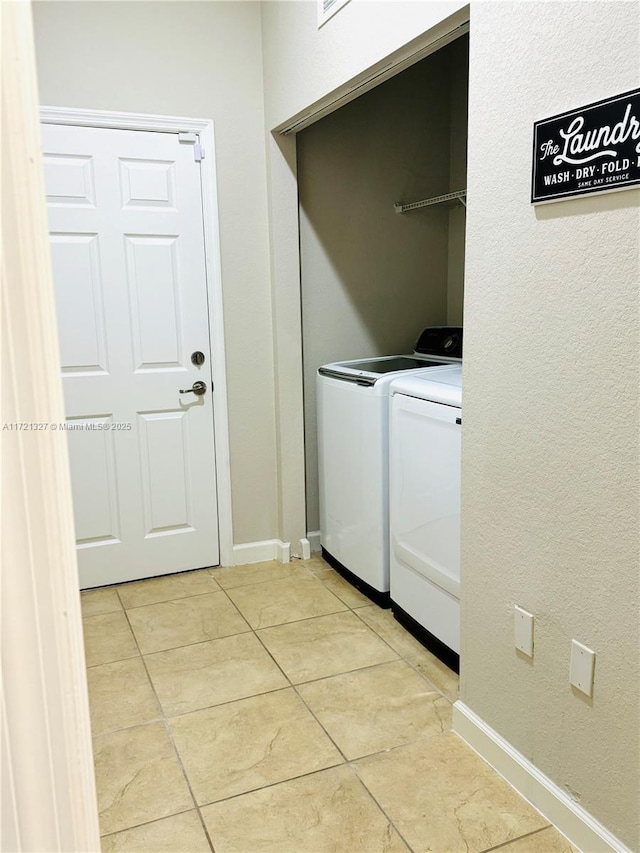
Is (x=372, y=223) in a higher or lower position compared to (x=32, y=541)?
higher

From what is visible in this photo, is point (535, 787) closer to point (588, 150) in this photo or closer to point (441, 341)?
point (588, 150)

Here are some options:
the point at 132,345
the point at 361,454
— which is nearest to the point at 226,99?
the point at 132,345

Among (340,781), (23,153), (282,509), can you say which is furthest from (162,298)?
(23,153)

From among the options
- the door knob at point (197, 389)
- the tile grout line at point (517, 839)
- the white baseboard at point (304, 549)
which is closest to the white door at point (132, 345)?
the door knob at point (197, 389)

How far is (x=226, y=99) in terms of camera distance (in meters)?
3.11

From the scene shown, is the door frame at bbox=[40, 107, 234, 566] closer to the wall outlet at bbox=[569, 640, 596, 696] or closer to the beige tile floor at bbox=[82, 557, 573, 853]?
the beige tile floor at bbox=[82, 557, 573, 853]

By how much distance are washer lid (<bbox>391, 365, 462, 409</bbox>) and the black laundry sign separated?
0.81m

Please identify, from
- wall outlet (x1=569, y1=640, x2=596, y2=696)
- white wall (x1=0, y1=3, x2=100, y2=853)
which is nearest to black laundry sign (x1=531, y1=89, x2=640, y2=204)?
wall outlet (x1=569, y1=640, x2=596, y2=696)

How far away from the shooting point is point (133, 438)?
3.19 m

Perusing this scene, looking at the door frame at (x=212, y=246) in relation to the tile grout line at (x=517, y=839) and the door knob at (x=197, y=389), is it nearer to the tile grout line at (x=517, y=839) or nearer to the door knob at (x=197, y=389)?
the door knob at (x=197, y=389)

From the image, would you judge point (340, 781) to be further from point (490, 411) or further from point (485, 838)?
point (490, 411)

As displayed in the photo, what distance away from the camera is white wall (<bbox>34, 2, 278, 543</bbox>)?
283cm

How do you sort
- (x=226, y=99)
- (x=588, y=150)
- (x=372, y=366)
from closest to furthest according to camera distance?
(x=588, y=150)
(x=226, y=99)
(x=372, y=366)

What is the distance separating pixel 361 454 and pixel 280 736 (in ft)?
Answer: 3.92
